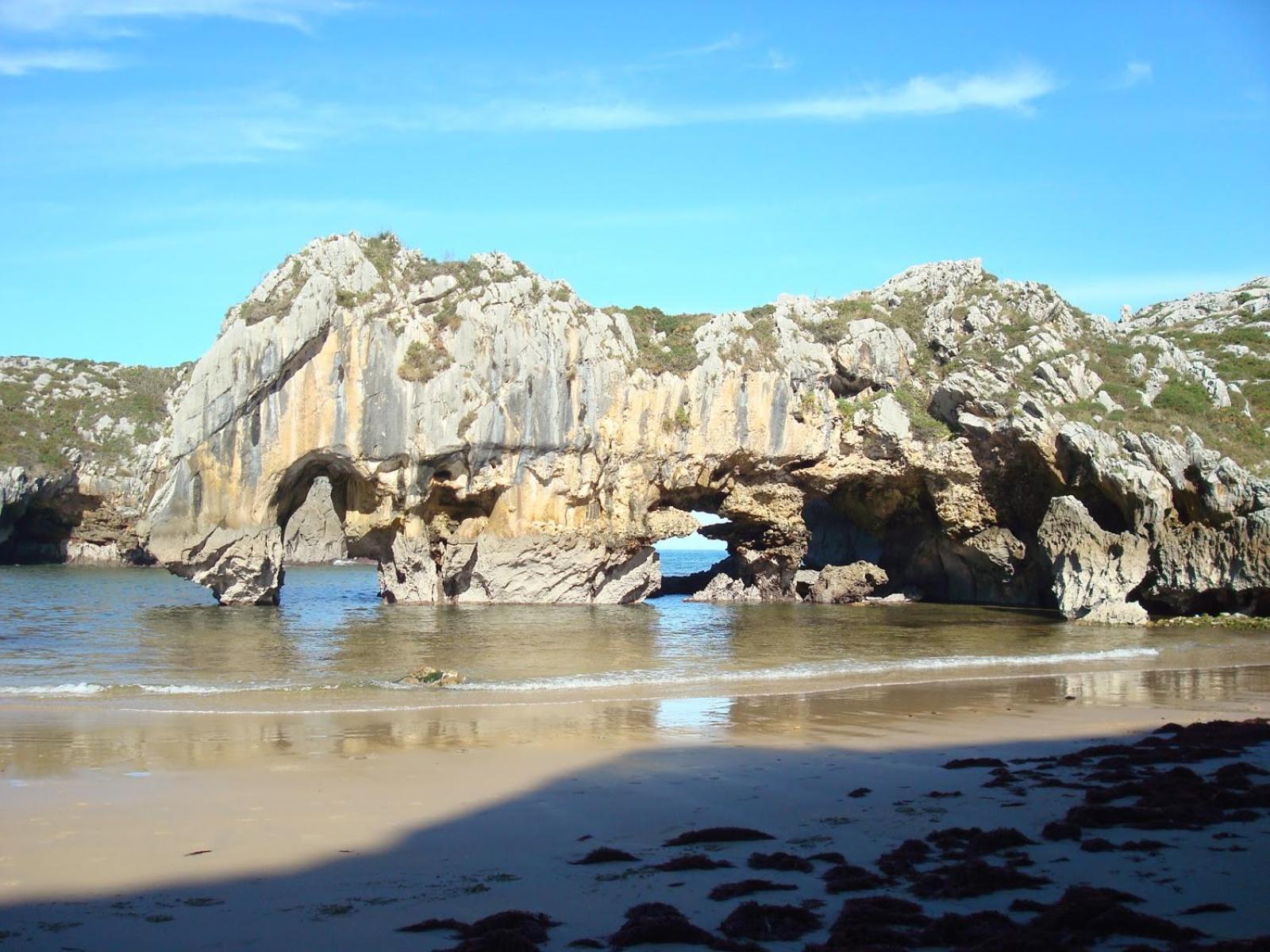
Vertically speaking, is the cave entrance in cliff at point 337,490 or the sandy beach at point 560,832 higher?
the cave entrance in cliff at point 337,490

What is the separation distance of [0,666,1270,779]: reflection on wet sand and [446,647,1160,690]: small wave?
1641 mm

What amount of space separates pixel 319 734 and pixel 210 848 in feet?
16.9

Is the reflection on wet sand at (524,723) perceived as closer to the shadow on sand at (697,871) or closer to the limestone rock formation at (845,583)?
the shadow on sand at (697,871)

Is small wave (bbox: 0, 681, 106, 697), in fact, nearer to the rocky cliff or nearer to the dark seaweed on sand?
the dark seaweed on sand

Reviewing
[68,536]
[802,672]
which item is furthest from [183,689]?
[68,536]

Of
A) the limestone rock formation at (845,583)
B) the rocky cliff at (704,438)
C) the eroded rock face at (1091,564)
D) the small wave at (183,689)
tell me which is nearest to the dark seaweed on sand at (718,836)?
the small wave at (183,689)

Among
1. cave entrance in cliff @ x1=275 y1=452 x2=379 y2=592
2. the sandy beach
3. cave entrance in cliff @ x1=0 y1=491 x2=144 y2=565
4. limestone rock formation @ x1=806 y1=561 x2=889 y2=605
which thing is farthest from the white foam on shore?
cave entrance in cliff @ x1=0 y1=491 x2=144 y2=565

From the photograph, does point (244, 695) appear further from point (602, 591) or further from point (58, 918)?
point (602, 591)

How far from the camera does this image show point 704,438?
35062 mm

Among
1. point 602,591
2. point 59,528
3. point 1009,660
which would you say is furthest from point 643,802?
point 59,528

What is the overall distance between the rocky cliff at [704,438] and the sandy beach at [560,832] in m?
16.9

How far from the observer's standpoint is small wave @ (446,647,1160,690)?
17922 mm

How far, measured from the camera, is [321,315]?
31.1m

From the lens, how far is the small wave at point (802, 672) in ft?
58.8
